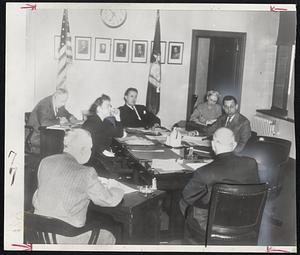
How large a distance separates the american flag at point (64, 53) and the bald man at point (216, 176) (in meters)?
0.66

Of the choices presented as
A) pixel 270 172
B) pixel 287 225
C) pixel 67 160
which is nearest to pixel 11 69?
pixel 67 160

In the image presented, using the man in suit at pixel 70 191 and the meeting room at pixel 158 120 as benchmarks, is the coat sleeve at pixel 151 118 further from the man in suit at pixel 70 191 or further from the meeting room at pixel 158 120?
the man in suit at pixel 70 191

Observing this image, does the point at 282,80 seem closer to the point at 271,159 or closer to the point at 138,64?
the point at 271,159

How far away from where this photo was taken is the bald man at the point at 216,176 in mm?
1832

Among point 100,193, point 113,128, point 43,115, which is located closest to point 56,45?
point 43,115

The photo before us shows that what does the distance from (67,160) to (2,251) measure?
470 millimetres

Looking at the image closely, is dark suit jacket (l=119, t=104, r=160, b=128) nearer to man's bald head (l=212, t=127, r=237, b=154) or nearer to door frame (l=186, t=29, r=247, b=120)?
door frame (l=186, t=29, r=247, b=120)

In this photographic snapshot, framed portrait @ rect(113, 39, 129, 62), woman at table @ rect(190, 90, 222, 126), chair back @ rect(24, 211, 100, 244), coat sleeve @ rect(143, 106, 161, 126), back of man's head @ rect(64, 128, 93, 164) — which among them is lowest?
chair back @ rect(24, 211, 100, 244)

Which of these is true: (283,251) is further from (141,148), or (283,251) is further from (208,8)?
(208,8)

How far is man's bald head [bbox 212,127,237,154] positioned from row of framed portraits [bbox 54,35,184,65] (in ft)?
1.16

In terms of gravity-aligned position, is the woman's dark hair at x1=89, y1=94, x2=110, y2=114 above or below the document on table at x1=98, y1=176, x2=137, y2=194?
above

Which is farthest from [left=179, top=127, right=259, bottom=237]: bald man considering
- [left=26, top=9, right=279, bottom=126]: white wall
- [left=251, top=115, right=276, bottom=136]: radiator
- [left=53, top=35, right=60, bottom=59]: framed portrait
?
[left=53, top=35, right=60, bottom=59]: framed portrait

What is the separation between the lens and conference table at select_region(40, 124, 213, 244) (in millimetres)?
1853

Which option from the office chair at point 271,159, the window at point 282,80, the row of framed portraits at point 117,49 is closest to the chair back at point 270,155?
the office chair at point 271,159
